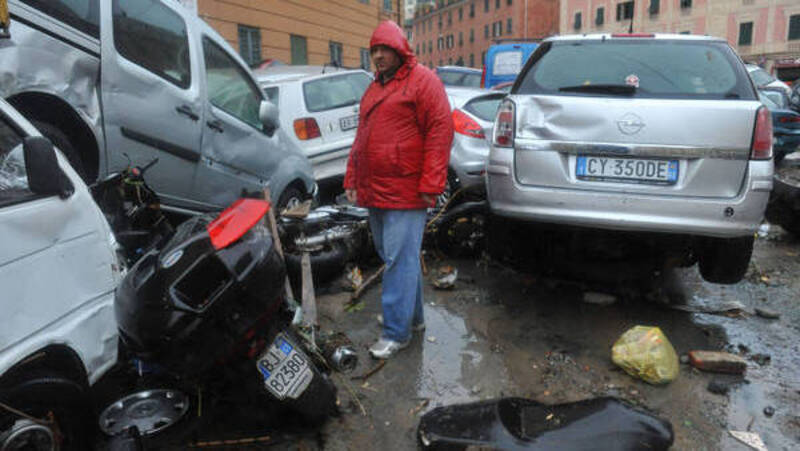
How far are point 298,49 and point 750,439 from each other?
14626 mm

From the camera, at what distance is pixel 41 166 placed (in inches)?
81.0

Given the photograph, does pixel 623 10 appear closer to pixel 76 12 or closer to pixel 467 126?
pixel 467 126

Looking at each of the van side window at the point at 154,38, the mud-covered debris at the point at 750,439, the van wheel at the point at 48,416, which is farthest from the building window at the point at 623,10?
the van wheel at the point at 48,416

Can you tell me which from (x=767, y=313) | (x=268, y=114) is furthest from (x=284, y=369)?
(x=767, y=313)

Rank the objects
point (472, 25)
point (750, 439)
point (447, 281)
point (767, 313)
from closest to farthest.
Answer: point (750, 439) < point (767, 313) < point (447, 281) < point (472, 25)

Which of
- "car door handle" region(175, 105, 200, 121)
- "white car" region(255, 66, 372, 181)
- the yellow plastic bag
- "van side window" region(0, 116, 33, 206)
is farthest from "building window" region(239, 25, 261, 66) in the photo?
the yellow plastic bag

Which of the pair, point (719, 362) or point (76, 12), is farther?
point (76, 12)

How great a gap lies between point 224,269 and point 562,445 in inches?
57.5

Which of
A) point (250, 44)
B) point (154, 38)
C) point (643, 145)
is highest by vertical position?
point (250, 44)

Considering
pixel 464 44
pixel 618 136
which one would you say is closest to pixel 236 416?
pixel 618 136

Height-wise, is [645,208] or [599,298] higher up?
[645,208]

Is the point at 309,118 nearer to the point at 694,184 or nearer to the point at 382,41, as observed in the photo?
the point at 382,41

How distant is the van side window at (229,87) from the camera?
14.5 feet

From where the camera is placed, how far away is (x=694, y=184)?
302cm
